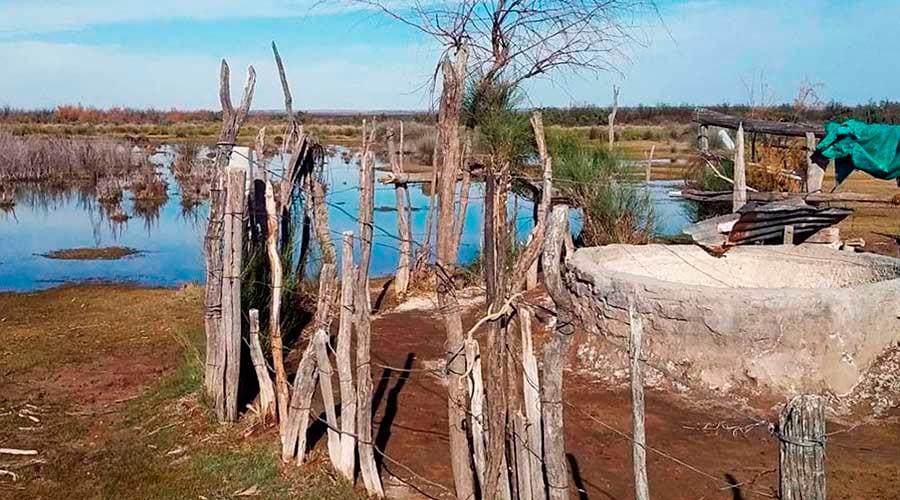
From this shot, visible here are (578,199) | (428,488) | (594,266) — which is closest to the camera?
(428,488)

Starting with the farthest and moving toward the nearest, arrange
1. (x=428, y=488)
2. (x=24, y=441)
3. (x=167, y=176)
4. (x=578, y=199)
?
(x=167, y=176), (x=578, y=199), (x=24, y=441), (x=428, y=488)

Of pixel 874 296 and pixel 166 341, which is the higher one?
pixel 874 296

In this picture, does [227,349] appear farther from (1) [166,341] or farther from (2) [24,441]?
(1) [166,341]

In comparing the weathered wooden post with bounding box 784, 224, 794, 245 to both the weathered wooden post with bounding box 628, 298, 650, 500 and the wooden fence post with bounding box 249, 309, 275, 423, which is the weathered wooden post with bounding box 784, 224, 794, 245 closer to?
the wooden fence post with bounding box 249, 309, 275, 423

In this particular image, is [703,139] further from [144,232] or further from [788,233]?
[144,232]

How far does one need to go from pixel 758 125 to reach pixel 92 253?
11282mm

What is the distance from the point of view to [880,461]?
512cm

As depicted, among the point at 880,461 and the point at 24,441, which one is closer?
the point at 880,461

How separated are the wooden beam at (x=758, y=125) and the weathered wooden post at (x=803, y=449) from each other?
22.2ft

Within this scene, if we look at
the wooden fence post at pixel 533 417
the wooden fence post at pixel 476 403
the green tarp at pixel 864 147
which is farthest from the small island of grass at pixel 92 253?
the wooden fence post at pixel 533 417

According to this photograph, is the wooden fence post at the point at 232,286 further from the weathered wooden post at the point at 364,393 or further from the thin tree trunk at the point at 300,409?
the weathered wooden post at the point at 364,393

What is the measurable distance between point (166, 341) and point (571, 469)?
439cm

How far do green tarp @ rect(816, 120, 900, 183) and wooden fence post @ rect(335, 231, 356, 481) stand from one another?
572 cm

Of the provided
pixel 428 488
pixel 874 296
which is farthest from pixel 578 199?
pixel 428 488
